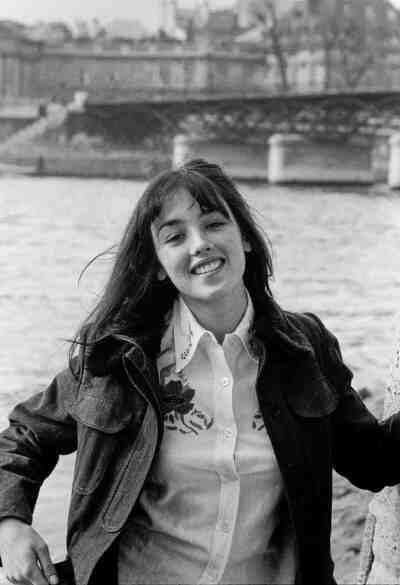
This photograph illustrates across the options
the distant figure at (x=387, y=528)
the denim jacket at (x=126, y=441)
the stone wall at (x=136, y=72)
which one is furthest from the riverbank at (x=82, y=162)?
the denim jacket at (x=126, y=441)

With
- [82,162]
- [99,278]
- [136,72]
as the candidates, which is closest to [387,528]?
[99,278]

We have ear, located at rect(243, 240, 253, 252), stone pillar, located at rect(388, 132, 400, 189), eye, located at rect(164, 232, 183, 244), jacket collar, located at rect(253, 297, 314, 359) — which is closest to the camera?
jacket collar, located at rect(253, 297, 314, 359)

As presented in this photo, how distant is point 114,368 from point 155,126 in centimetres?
6580

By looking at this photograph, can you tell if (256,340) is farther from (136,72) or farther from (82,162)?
(136,72)

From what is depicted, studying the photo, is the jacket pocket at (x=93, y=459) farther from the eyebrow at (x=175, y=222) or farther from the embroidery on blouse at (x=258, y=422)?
the eyebrow at (x=175, y=222)

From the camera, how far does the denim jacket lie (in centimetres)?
229

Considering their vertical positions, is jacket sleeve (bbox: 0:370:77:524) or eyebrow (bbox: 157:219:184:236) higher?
eyebrow (bbox: 157:219:184:236)

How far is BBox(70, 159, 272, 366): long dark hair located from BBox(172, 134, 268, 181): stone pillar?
5854 centimetres

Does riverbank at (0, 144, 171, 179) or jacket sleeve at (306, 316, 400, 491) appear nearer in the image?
jacket sleeve at (306, 316, 400, 491)

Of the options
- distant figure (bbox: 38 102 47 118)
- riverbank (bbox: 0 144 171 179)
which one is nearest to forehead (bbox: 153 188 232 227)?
riverbank (bbox: 0 144 171 179)

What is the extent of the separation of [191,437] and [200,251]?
14.5 inches

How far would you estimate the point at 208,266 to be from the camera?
96.3 inches

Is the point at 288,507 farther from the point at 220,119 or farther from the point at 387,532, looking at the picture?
the point at 220,119

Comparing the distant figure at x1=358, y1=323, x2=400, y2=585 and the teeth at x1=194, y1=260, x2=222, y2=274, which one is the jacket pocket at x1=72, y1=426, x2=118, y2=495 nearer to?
the teeth at x1=194, y1=260, x2=222, y2=274
